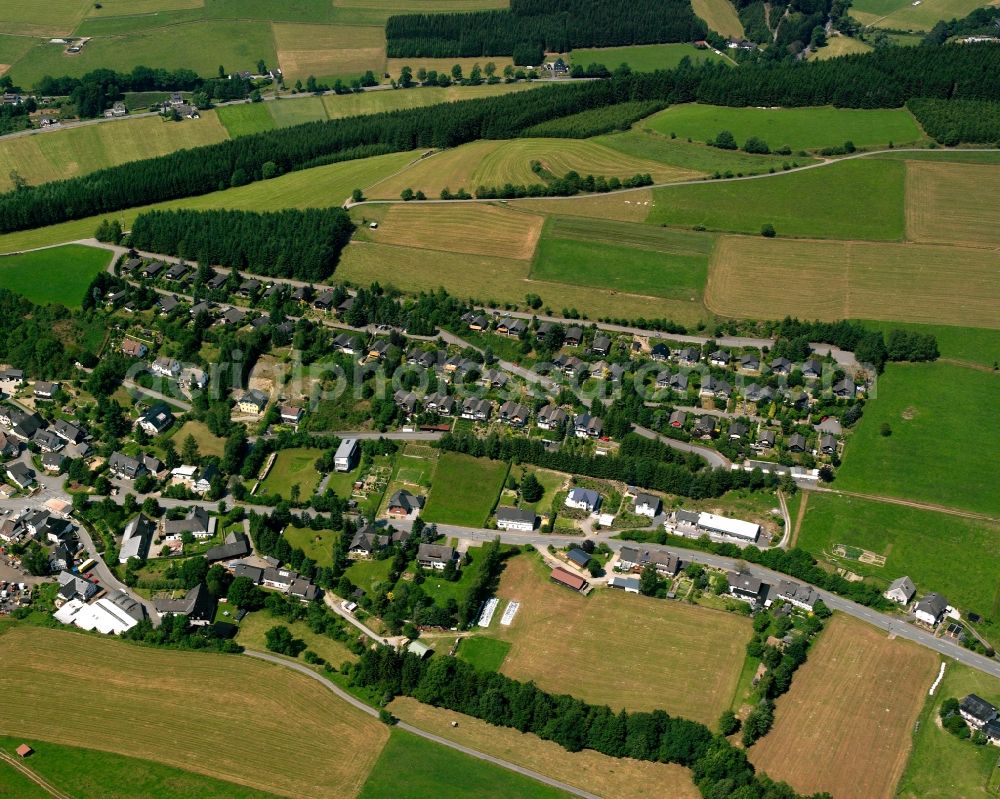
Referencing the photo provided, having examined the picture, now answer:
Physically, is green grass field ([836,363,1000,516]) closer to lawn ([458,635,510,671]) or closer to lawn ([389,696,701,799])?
lawn ([458,635,510,671])

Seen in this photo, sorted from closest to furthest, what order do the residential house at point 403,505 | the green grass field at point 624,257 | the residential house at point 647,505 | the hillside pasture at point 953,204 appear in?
1. the residential house at point 403,505
2. the residential house at point 647,505
3. the green grass field at point 624,257
4. the hillside pasture at point 953,204

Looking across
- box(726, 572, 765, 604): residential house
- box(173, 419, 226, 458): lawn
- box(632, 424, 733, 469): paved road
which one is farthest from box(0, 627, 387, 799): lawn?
box(632, 424, 733, 469): paved road

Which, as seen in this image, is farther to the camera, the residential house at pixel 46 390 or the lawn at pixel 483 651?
the residential house at pixel 46 390

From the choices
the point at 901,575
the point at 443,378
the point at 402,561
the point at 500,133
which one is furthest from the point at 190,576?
the point at 500,133

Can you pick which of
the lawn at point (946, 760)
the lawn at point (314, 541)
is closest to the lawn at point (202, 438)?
the lawn at point (314, 541)

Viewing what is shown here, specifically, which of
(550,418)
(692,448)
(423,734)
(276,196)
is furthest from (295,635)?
(276,196)

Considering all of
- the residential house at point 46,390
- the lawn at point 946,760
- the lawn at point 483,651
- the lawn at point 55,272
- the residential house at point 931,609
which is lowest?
the lawn at point 946,760

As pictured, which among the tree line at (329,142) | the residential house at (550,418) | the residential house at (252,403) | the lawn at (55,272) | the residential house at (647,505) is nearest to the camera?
the residential house at (647,505)

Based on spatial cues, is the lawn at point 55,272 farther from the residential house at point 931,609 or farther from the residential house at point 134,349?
the residential house at point 931,609
